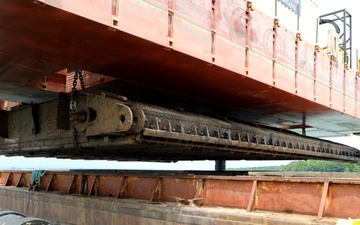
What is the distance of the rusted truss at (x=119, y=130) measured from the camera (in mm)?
7559

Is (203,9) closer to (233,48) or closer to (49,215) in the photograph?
(233,48)

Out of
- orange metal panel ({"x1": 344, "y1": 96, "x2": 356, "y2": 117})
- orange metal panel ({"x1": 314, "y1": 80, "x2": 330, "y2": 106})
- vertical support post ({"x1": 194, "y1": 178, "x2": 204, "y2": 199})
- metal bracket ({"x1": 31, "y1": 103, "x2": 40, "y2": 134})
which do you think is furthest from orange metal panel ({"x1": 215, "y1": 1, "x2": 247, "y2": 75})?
orange metal panel ({"x1": 344, "y1": 96, "x2": 356, "y2": 117})

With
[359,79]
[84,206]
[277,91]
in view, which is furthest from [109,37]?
[359,79]

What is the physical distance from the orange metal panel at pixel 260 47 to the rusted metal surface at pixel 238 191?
10.9ft

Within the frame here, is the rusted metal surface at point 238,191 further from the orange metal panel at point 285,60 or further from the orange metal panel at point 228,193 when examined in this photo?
the orange metal panel at point 285,60

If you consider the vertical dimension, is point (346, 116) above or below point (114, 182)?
above

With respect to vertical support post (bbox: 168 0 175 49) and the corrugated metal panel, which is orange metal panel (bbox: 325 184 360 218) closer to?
vertical support post (bbox: 168 0 175 49)

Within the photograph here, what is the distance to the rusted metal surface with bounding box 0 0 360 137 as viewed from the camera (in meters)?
6.13

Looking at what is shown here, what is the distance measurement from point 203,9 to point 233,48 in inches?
50.7

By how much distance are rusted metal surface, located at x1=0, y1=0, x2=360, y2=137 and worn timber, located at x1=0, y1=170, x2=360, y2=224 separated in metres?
2.42

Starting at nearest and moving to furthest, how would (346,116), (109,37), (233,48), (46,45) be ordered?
(109,37), (46,45), (233,48), (346,116)

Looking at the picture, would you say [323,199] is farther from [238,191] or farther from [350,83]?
[350,83]

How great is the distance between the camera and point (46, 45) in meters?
6.89

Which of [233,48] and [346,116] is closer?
[233,48]
